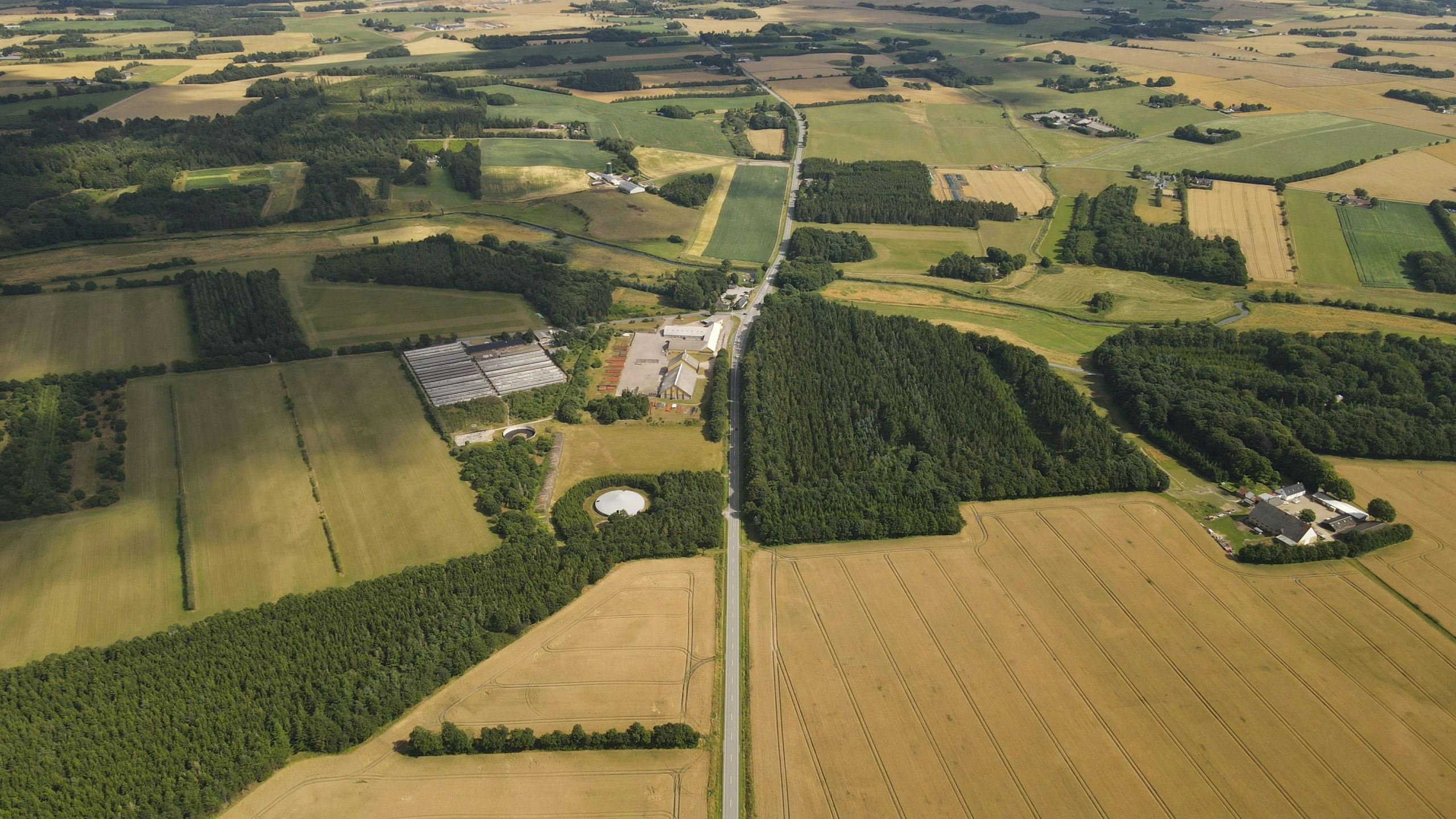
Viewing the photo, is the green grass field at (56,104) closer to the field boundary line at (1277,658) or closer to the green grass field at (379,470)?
the green grass field at (379,470)

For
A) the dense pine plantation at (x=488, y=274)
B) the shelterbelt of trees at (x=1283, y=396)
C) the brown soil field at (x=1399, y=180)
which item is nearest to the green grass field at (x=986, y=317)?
the shelterbelt of trees at (x=1283, y=396)

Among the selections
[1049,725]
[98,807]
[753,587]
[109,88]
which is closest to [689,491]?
[753,587]

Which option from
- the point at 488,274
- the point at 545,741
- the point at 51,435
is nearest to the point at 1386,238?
the point at 488,274

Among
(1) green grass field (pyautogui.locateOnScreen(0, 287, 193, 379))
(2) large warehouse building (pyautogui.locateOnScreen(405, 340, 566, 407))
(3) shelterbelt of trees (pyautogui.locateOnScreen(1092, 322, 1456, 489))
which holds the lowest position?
(1) green grass field (pyautogui.locateOnScreen(0, 287, 193, 379))

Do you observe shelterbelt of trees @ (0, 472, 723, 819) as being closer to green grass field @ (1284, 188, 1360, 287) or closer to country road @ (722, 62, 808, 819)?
country road @ (722, 62, 808, 819)

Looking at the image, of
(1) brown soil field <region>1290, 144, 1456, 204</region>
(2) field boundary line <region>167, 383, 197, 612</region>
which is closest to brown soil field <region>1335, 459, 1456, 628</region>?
(1) brown soil field <region>1290, 144, 1456, 204</region>

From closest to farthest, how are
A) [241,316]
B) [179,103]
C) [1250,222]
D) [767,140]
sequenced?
[241,316] < [1250,222] < [767,140] < [179,103]

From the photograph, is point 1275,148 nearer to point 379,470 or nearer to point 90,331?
point 379,470
